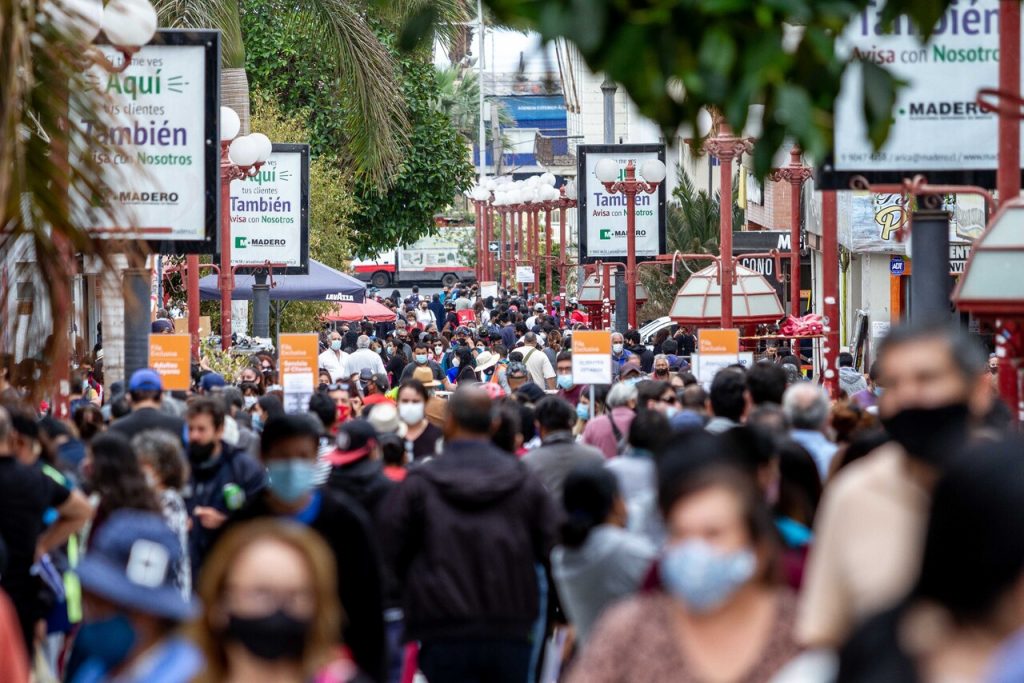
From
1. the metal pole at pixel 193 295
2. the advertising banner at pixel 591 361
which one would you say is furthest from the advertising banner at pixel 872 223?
the advertising banner at pixel 591 361

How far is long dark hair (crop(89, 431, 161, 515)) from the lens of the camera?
7.33m

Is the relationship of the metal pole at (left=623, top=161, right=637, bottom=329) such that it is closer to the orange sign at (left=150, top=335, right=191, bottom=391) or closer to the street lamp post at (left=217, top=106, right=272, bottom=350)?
the street lamp post at (left=217, top=106, right=272, bottom=350)

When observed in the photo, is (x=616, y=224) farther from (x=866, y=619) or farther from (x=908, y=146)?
(x=866, y=619)

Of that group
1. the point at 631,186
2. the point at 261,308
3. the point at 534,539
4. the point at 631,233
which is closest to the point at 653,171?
the point at 631,186

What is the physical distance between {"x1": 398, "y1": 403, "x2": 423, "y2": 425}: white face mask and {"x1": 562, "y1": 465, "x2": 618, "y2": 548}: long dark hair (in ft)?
15.6

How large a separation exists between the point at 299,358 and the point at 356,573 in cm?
1017

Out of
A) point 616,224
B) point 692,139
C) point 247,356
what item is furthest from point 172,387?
point 616,224

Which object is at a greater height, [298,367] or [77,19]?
[77,19]

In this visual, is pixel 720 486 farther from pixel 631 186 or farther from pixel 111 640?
pixel 631 186

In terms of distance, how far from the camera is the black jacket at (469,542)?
7172 millimetres

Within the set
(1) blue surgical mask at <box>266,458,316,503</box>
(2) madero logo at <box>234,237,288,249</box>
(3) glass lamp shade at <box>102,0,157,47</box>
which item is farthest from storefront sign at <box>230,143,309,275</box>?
(1) blue surgical mask at <box>266,458,316,503</box>

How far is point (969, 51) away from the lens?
1302cm

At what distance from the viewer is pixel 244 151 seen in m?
20.4

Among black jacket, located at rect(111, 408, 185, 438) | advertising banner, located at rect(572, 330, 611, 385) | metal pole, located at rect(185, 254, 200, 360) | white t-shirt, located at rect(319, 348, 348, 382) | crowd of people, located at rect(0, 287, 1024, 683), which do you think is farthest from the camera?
white t-shirt, located at rect(319, 348, 348, 382)
